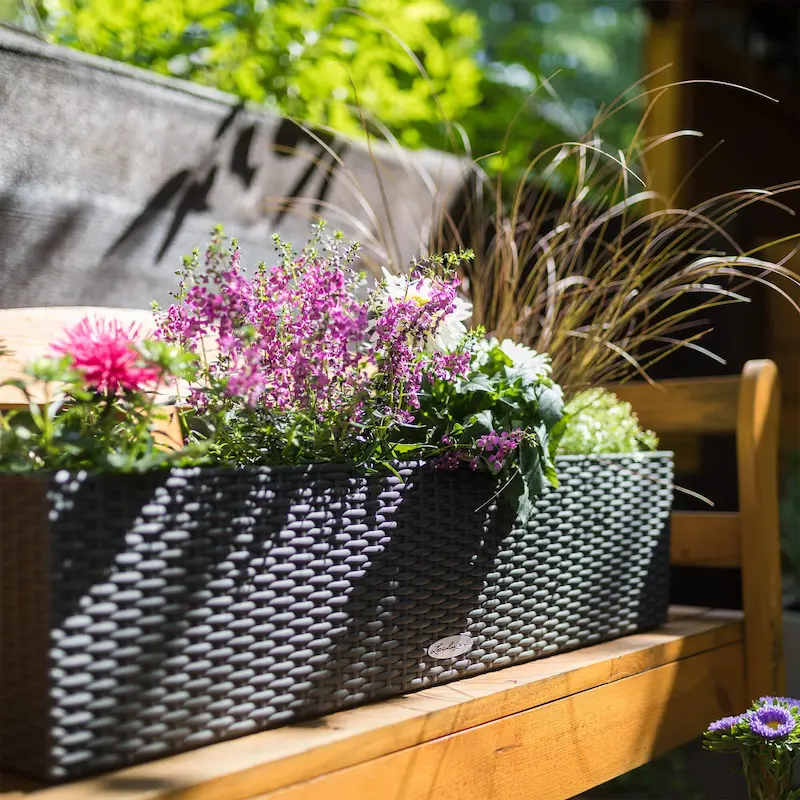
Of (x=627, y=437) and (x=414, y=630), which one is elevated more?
(x=627, y=437)

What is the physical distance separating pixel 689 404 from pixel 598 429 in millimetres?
408

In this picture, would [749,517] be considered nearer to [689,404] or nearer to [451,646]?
[689,404]

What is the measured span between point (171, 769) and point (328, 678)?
0.22 meters

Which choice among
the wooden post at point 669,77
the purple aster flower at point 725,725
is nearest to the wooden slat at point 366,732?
the purple aster flower at point 725,725

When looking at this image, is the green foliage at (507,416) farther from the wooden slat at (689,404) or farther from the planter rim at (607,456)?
the wooden slat at (689,404)

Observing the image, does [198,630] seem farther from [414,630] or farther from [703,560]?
[703,560]

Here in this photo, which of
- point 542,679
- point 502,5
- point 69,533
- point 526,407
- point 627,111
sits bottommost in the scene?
point 542,679

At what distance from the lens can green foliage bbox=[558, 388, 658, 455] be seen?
57.5 inches

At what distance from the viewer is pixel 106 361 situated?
873 mm

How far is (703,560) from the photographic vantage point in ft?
5.79

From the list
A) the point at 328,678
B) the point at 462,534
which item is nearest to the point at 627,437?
the point at 462,534

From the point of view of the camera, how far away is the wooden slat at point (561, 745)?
967 millimetres

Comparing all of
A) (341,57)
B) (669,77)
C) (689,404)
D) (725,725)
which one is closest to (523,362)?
(725,725)

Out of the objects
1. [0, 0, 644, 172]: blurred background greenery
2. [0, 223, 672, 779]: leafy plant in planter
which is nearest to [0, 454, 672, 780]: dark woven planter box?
[0, 223, 672, 779]: leafy plant in planter
